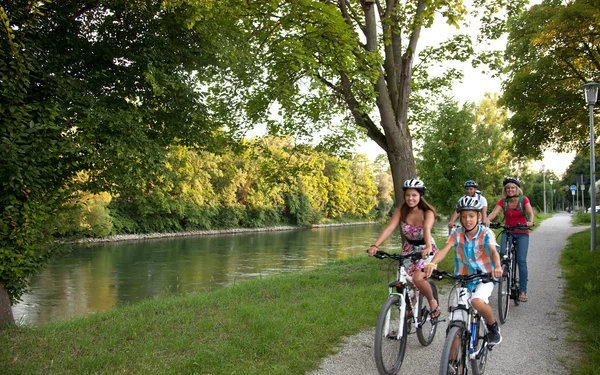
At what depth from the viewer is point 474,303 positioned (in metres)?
3.98

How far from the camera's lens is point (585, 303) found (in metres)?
6.86

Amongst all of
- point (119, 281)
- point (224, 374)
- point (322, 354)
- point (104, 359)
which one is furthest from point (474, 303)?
point (119, 281)

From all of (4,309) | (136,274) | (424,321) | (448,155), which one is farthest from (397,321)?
(136,274)

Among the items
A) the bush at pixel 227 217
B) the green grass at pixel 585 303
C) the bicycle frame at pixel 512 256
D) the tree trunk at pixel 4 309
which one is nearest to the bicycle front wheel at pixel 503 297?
the bicycle frame at pixel 512 256

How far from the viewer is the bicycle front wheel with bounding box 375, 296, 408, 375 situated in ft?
13.6

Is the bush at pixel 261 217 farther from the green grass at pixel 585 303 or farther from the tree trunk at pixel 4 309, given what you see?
the tree trunk at pixel 4 309

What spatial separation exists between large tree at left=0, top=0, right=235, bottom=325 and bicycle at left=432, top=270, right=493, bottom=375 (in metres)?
5.21

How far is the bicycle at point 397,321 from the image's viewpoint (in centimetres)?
418

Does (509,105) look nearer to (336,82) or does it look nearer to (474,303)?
(336,82)

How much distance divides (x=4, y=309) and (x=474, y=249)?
6.55m

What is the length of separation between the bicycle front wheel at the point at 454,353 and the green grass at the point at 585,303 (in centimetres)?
150

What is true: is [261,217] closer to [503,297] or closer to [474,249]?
[503,297]

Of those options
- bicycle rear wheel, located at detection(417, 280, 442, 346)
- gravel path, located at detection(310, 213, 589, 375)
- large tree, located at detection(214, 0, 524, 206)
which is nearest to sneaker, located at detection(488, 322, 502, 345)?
gravel path, located at detection(310, 213, 589, 375)

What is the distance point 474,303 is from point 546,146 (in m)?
18.1
